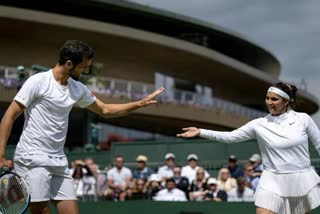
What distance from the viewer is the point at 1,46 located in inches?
1485

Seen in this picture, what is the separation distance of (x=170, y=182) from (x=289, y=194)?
5960 mm

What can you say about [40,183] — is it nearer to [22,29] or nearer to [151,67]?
[22,29]

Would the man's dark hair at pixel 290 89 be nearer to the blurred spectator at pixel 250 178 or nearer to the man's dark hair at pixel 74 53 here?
the man's dark hair at pixel 74 53

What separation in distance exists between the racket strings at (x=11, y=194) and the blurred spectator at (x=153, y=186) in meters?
7.01

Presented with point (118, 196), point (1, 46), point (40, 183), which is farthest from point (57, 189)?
point (1, 46)

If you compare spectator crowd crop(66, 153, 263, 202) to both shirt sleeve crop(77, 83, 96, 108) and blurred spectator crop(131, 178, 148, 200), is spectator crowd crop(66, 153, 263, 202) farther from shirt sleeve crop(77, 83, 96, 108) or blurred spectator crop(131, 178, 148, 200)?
shirt sleeve crop(77, 83, 96, 108)

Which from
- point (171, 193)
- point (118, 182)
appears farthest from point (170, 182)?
point (118, 182)

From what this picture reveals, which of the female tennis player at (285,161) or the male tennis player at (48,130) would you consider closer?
the male tennis player at (48,130)

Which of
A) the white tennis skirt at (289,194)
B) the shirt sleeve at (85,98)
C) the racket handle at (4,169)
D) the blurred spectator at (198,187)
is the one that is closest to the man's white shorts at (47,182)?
the racket handle at (4,169)

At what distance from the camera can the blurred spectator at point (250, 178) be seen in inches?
456

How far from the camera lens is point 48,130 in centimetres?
554

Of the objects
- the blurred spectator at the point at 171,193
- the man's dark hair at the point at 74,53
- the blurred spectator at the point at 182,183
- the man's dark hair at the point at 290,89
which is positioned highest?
the man's dark hair at the point at 74,53

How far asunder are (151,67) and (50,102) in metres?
38.5

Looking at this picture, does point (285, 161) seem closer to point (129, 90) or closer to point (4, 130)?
point (4, 130)
